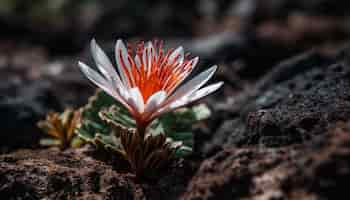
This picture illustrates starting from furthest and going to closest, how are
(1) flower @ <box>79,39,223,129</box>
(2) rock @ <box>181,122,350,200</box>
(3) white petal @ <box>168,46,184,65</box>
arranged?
(3) white petal @ <box>168,46,184,65</box>, (1) flower @ <box>79,39,223,129</box>, (2) rock @ <box>181,122,350,200</box>

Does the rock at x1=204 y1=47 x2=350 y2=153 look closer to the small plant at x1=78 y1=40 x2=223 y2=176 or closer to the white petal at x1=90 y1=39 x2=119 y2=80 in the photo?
the small plant at x1=78 y1=40 x2=223 y2=176

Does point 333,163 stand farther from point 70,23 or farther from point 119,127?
point 70,23

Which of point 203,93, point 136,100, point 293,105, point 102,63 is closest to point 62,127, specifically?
point 102,63

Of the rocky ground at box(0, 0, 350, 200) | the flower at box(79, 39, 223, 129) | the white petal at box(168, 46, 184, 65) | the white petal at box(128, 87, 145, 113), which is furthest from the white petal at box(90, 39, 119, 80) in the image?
the rocky ground at box(0, 0, 350, 200)

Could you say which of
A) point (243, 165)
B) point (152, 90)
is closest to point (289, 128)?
point (243, 165)

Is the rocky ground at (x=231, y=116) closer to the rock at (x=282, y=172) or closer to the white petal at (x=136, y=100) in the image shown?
the rock at (x=282, y=172)
